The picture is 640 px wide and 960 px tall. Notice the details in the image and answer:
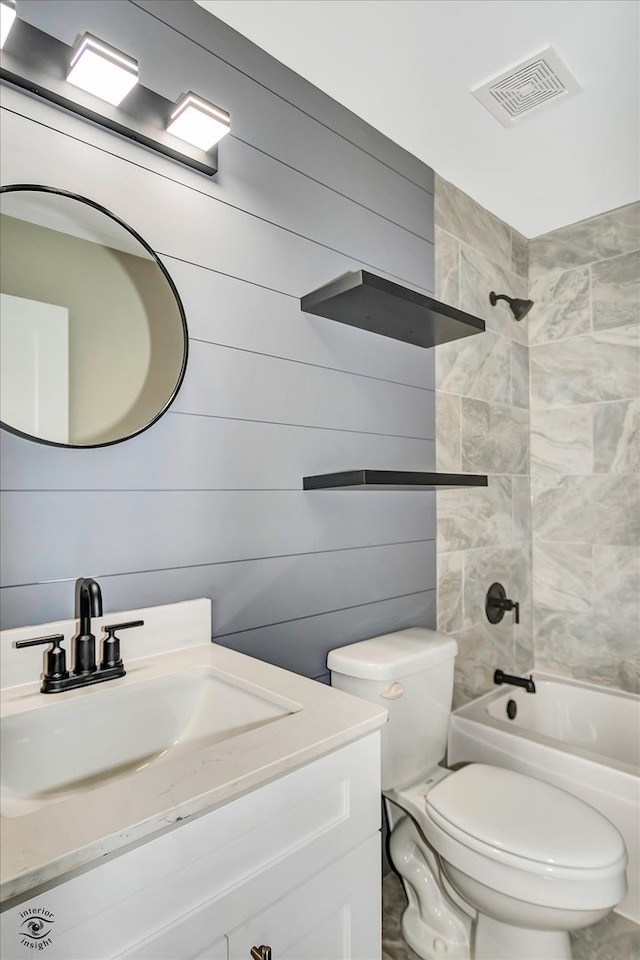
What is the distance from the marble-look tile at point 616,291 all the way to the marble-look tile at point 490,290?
1.05 feet

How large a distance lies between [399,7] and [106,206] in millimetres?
933

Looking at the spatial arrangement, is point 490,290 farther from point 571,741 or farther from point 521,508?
point 571,741

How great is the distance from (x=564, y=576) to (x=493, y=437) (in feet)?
2.40

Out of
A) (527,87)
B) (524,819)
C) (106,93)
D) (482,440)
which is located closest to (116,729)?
(524,819)

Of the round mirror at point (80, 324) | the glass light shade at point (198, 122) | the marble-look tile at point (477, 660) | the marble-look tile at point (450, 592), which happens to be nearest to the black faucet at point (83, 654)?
the round mirror at point (80, 324)

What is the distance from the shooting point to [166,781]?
74cm

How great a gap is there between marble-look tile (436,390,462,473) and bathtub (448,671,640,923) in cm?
90

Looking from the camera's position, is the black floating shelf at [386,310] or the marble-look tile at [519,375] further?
the marble-look tile at [519,375]

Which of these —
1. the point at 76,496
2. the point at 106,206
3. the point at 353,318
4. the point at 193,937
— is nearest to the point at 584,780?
the point at 193,937

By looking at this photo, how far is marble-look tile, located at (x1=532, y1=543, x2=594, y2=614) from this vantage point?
2.52 metres

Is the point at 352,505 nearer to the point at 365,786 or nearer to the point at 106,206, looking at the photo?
the point at 365,786

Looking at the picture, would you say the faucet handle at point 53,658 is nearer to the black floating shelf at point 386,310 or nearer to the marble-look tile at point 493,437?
the black floating shelf at point 386,310

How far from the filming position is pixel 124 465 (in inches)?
48.6

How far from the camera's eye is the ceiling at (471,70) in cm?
147
